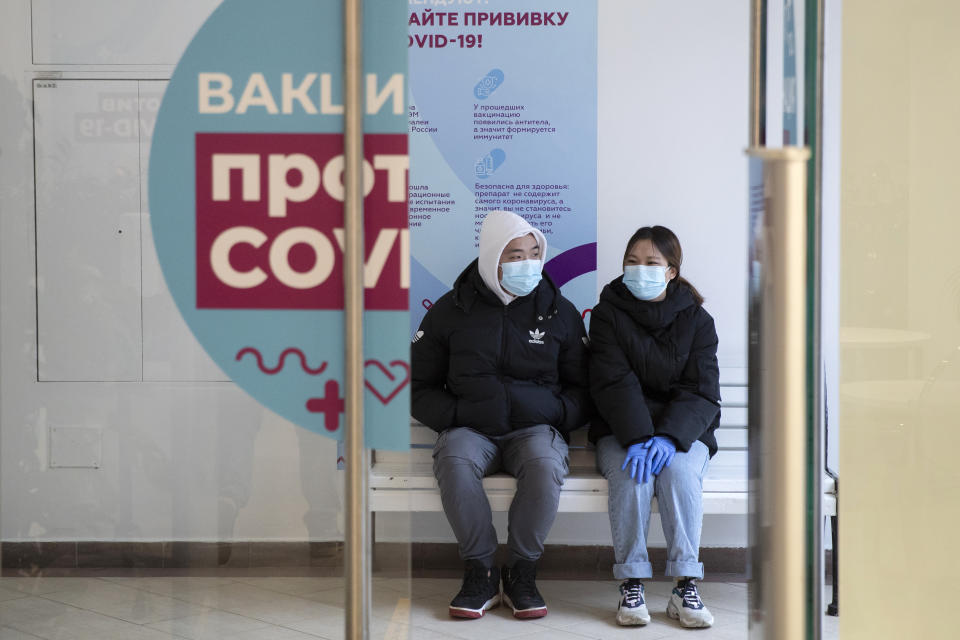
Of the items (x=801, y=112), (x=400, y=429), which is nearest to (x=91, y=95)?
(x=400, y=429)

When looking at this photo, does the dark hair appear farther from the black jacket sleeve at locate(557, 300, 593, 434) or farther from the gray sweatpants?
the gray sweatpants

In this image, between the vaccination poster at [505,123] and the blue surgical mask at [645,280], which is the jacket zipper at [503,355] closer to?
the vaccination poster at [505,123]

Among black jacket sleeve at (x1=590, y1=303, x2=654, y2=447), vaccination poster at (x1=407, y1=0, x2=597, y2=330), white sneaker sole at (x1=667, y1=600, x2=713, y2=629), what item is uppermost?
vaccination poster at (x1=407, y1=0, x2=597, y2=330)

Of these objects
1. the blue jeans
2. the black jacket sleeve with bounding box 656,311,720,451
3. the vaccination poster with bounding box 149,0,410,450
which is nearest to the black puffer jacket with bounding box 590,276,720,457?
the black jacket sleeve with bounding box 656,311,720,451

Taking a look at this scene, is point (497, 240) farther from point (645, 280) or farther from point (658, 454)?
point (658, 454)

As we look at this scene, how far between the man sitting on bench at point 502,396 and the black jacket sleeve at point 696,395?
13.2 inches

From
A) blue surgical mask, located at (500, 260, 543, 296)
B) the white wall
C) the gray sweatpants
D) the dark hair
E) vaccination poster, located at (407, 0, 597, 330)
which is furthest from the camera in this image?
vaccination poster, located at (407, 0, 597, 330)

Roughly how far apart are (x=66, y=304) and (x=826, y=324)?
217 centimetres

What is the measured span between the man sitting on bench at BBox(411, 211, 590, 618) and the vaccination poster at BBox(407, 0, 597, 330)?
0.27 metres

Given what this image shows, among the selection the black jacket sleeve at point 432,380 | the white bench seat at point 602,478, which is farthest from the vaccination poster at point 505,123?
the white bench seat at point 602,478

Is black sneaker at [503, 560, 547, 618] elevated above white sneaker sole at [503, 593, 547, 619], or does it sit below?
above

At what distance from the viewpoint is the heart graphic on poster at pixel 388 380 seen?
1.68 meters

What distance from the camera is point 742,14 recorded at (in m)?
4.18

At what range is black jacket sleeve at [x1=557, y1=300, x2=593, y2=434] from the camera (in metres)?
4.05
